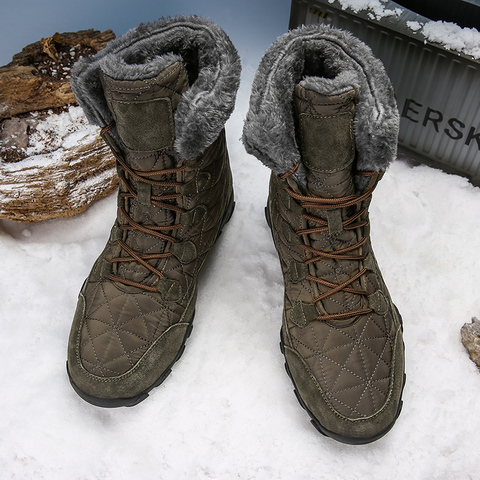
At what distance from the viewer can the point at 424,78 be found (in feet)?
3.90

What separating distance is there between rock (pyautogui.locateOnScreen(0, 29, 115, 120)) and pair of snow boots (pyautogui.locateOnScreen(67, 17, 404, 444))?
0.39m

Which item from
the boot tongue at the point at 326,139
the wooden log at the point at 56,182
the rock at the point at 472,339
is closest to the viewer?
the boot tongue at the point at 326,139

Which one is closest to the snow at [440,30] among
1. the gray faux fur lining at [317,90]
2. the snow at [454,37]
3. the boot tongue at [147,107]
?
the snow at [454,37]

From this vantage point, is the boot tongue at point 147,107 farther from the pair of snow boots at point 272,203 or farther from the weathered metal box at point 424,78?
the weathered metal box at point 424,78

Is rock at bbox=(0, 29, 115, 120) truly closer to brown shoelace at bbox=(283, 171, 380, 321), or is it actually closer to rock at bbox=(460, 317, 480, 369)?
brown shoelace at bbox=(283, 171, 380, 321)

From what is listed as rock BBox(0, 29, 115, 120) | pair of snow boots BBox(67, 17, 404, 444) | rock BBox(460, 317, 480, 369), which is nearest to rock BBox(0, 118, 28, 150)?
rock BBox(0, 29, 115, 120)

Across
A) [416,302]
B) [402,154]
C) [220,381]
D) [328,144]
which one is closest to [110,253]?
[220,381]

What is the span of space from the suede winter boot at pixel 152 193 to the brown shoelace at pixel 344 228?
0.71 feet

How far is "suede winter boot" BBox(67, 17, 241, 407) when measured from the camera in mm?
791

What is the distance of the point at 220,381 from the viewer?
0.97m

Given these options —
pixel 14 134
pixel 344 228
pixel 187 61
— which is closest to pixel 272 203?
pixel 344 228

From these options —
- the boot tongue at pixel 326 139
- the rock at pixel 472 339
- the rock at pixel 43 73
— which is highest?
the boot tongue at pixel 326 139

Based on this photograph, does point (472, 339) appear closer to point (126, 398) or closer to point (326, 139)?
point (326, 139)

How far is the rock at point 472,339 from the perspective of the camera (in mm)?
982
